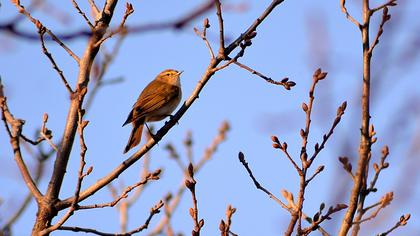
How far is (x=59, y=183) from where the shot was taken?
4.42m

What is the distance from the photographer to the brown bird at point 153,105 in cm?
759

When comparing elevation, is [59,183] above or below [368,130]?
A: above

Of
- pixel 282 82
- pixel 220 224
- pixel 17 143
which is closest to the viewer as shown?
pixel 220 224

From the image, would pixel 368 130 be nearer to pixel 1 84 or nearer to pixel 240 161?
pixel 240 161

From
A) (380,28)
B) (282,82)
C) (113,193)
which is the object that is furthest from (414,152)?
(113,193)

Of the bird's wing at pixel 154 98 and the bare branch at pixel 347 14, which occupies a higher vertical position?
the bird's wing at pixel 154 98

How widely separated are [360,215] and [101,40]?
2.07 metres

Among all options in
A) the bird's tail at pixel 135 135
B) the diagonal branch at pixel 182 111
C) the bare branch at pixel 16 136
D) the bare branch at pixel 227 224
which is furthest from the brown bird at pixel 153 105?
the bare branch at pixel 227 224

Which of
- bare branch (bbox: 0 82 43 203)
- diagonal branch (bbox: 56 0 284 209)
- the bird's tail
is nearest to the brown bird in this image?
the bird's tail

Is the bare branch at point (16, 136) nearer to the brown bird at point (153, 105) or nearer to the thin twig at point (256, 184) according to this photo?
the thin twig at point (256, 184)

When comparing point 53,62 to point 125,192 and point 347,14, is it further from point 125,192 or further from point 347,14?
point 347,14

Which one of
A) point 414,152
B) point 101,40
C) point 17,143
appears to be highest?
point 101,40

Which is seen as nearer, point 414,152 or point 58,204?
point 414,152

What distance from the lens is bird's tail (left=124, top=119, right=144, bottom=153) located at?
23.5 feet
